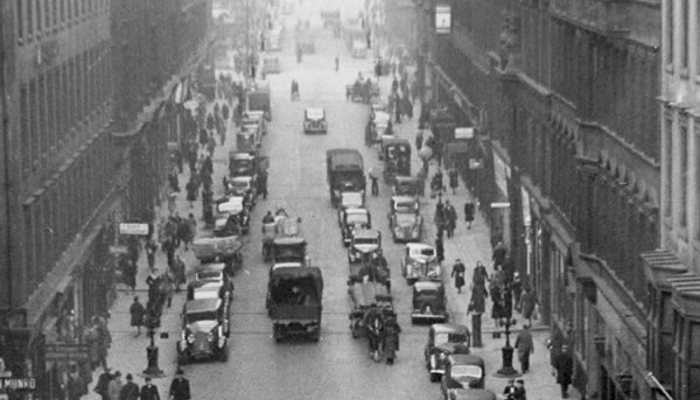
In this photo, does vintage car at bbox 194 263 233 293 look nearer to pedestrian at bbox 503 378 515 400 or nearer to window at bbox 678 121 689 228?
pedestrian at bbox 503 378 515 400

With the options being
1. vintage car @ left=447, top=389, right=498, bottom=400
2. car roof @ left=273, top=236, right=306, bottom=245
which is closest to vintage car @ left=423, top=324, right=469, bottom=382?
vintage car @ left=447, top=389, right=498, bottom=400

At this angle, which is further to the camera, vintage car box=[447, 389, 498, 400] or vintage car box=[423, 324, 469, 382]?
vintage car box=[423, 324, 469, 382]

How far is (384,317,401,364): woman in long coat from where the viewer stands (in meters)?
77.2

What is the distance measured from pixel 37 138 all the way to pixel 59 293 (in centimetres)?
436

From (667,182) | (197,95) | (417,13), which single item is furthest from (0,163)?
(417,13)

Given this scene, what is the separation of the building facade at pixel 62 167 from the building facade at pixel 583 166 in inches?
549

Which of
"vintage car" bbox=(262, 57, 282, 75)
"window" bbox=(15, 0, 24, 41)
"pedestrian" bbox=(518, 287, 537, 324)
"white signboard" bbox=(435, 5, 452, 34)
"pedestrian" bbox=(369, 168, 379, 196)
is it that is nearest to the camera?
"window" bbox=(15, 0, 24, 41)

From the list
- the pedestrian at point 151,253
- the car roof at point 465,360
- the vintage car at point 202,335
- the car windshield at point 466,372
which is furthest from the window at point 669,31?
the pedestrian at point 151,253

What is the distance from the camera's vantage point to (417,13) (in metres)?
182

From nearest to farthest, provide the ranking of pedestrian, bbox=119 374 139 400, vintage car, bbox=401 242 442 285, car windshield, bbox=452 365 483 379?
pedestrian, bbox=119 374 139 400, car windshield, bbox=452 365 483 379, vintage car, bbox=401 242 442 285

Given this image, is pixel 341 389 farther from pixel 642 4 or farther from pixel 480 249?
pixel 480 249

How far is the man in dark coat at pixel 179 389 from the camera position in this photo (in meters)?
69.1

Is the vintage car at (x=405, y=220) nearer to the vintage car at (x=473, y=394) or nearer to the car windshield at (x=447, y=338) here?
the car windshield at (x=447, y=338)

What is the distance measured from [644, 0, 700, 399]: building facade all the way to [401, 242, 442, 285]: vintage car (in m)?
36.5
